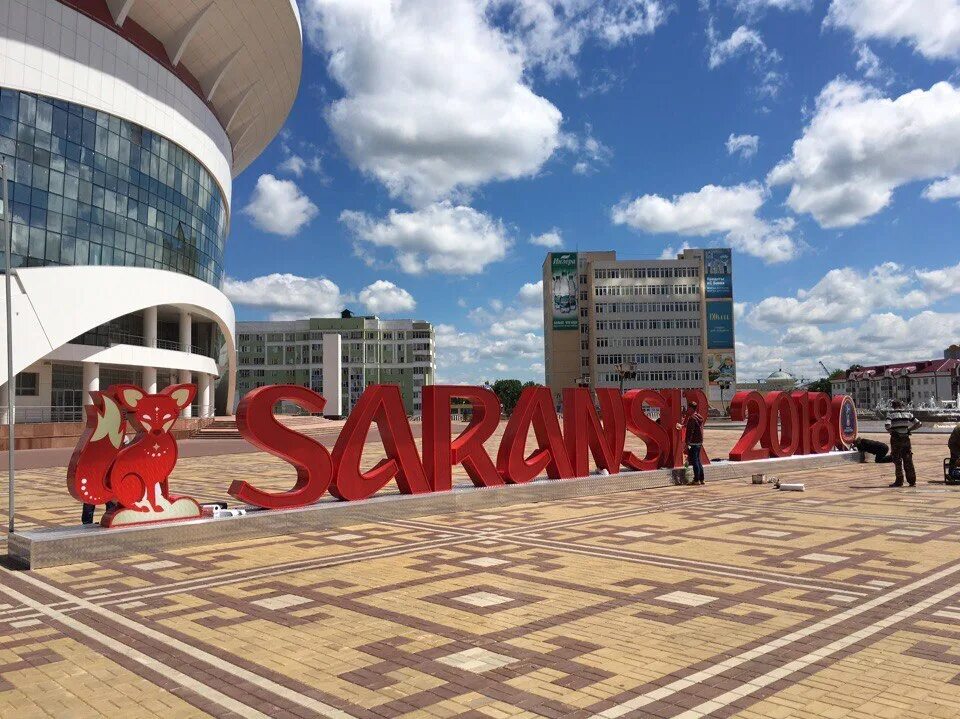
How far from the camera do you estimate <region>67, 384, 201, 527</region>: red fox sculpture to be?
A: 10.6 metres

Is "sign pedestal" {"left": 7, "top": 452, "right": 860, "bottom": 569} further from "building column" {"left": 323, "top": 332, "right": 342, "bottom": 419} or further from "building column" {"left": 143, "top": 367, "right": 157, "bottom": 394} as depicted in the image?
"building column" {"left": 323, "top": 332, "right": 342, "bottom": 419}

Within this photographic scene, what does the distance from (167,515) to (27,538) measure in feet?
6.25

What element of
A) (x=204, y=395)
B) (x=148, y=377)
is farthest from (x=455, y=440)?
(x=204, y=395)

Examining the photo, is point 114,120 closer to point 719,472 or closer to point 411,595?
point 719,472

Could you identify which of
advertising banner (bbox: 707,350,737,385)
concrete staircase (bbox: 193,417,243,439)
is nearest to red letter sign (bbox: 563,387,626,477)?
concrete staircase (bbox: 193,417,243,439)

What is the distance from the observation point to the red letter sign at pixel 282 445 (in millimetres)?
12062

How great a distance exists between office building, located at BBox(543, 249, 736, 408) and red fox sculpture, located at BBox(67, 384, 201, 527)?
11126 cm

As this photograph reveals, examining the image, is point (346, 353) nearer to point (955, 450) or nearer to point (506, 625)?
point (955, 450)

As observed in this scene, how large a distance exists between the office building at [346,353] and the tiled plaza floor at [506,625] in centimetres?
12481

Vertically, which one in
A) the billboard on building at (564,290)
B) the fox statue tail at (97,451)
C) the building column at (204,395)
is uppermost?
the billboard on building at (564,290)

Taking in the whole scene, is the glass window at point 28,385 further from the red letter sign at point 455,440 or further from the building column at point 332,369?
the building column at point 332,369

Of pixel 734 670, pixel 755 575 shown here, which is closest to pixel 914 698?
pixel 734 670

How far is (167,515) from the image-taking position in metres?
11.5

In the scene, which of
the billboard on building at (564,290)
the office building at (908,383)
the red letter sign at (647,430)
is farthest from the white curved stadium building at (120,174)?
the office building at (908,383)
